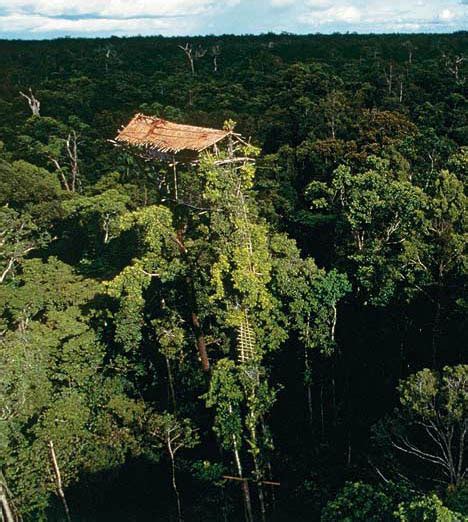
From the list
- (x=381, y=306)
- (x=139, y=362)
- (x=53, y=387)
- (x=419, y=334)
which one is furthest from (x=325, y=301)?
(x=53, y=387)

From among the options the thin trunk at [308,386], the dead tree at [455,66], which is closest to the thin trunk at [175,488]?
the thin trunk at [308,386]

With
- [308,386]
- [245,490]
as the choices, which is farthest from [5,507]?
[308,386]

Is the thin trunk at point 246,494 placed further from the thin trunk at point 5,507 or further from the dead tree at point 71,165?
the dead tree at point 71,165

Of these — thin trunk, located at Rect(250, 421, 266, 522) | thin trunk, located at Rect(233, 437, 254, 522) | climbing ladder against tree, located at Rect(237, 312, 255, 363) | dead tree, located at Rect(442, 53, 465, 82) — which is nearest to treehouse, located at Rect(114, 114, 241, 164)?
climbing ladder against tree, located at Rect(237, 312, 255, 363)

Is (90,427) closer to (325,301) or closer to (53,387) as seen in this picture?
(53,387)

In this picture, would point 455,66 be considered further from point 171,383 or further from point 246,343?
point 246,343

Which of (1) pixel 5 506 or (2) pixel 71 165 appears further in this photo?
(2) pixel 71 165

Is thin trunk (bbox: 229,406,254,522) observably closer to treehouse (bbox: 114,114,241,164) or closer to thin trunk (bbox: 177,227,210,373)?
thin trunk (bbox: 177,227,210,373)
